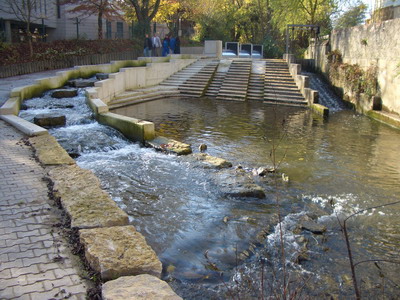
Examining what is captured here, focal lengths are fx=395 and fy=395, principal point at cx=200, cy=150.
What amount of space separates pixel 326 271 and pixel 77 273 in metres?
2.80

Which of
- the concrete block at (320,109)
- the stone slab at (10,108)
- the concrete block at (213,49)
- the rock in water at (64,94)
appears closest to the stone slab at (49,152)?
the stone slab at (10,108)

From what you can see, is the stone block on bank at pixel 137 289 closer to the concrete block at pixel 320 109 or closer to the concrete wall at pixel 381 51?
the concrete wall at pixel 381 51

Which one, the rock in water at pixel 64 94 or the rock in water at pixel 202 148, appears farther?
the rock in water at pixel 64 94

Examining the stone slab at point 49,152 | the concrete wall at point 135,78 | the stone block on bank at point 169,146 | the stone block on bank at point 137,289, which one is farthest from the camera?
the concrete wall at point 135,78

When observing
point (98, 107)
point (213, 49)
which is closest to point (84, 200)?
point (98, 107)

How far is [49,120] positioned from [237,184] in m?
6.45

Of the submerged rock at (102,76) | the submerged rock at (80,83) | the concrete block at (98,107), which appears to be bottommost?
the concrete block at (98,107)

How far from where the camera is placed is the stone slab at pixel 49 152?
21.6ft

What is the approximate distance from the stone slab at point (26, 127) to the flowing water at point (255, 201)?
0.95m

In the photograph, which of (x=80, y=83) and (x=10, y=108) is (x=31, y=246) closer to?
(x=10, y=108)

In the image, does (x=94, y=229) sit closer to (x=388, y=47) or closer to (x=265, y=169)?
(x=265, y=169)

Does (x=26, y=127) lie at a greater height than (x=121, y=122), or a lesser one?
greater

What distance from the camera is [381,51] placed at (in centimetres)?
1416

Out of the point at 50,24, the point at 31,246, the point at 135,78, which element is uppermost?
the point at 50,24
